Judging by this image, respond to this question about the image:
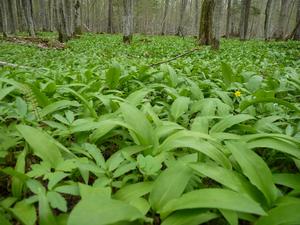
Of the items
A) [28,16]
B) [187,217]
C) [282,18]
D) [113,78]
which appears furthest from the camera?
[28,16]

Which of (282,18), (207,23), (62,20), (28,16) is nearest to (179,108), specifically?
(207,23)

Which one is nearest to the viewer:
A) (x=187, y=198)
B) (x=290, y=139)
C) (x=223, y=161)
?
(x=187, y=198)

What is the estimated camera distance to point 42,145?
4.38 feet

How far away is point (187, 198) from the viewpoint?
1012 mm

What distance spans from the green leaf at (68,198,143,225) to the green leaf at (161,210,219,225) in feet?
0.40

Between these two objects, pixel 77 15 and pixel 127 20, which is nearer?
pixel 127 20

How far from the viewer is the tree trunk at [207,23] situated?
9.48 metres

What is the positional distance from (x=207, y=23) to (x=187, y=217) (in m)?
9.34

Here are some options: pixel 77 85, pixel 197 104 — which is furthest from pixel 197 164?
pixel 77 85

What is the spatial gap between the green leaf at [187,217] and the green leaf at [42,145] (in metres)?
0.56

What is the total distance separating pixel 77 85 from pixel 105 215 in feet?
6.07

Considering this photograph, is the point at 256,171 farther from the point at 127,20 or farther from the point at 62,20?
the point at 62,20

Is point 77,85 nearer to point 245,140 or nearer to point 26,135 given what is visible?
point 26,135

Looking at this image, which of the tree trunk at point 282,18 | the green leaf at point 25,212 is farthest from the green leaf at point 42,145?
the tree trunk at point 282,18
